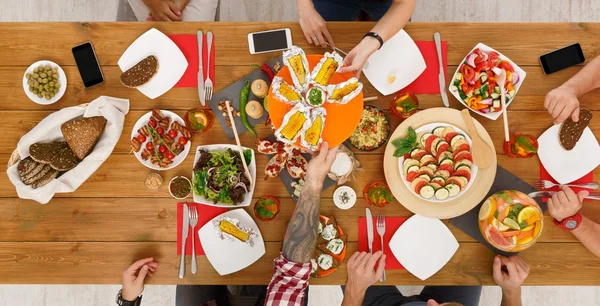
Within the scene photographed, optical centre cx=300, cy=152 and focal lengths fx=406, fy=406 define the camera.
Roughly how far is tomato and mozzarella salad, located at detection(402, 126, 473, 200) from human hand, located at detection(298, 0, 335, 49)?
1.97 ft

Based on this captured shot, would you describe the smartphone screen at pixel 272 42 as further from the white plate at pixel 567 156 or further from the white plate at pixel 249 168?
the white plate at pixel 567 156

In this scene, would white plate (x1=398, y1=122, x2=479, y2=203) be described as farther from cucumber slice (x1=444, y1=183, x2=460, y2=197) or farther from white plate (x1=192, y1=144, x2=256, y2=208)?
white plate (x1=192, y1=144, x2=256, y2=208)

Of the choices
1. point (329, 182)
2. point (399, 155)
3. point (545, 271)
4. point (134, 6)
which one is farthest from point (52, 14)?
point (545, 271)

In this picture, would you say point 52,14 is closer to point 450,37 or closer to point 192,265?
point 192,265

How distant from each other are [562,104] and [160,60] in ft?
5.74

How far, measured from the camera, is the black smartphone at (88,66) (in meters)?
1.82

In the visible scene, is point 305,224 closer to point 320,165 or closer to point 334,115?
point 320,165

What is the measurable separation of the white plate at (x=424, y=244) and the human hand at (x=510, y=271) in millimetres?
190

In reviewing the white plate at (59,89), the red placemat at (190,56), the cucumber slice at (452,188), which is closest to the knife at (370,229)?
the cucumber slice at (452,188)

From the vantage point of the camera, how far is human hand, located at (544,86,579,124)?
5.59 ft

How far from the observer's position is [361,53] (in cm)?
167

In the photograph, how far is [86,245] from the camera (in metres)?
1.83

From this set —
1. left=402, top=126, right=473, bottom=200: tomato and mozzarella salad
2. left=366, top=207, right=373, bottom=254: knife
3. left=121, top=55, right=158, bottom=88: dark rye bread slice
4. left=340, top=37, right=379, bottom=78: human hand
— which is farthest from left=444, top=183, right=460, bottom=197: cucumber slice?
left=121, top=55, right=158, bottom=88: dark rye bread slice

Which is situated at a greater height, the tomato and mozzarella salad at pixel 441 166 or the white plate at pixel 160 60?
the white plate at pixel 160 60
